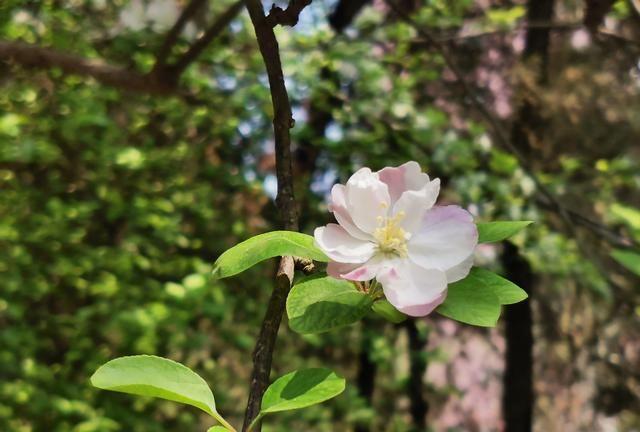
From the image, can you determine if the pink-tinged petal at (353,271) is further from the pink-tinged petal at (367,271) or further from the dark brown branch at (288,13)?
the dark brown branch at (288,13)

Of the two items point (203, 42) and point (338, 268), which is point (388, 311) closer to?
point (338, 268)

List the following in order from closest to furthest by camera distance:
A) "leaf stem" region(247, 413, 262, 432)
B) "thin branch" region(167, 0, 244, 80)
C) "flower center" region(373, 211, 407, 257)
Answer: "leaf stem" region(247, 413, 262, 432) → "flower center" region(373, 211, 407, 257) → "thin branch" region(167, 0, 244, 80)

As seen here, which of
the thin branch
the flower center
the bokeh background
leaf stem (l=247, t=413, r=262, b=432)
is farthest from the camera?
the bokeh background

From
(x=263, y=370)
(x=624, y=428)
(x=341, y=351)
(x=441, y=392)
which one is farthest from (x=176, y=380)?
(x=624, y=428)

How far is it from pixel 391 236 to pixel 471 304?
0.08m

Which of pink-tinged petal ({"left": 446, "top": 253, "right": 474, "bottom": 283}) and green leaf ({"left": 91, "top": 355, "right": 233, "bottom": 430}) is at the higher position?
pink-tinged petal ({"left": 446, "top": 253, "right": 474, "bottom": 283})

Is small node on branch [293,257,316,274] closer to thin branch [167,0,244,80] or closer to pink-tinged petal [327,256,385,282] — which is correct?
pink-tinged petal [327,256,385,282]

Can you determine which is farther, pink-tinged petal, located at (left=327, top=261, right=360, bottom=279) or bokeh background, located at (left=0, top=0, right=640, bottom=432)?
bokeh background, located at (left=0, top=0, right=640, bottom=432)

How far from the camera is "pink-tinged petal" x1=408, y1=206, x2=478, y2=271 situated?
380mm

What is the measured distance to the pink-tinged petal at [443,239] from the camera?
0.38 m

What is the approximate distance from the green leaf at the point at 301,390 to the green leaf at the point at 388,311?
6 cm

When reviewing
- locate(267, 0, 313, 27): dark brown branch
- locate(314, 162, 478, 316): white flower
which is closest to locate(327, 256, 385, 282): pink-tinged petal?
locate(314, 162, 478, 316): white flower

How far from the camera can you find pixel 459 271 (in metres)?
0.38

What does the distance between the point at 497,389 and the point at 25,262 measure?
317 cm
